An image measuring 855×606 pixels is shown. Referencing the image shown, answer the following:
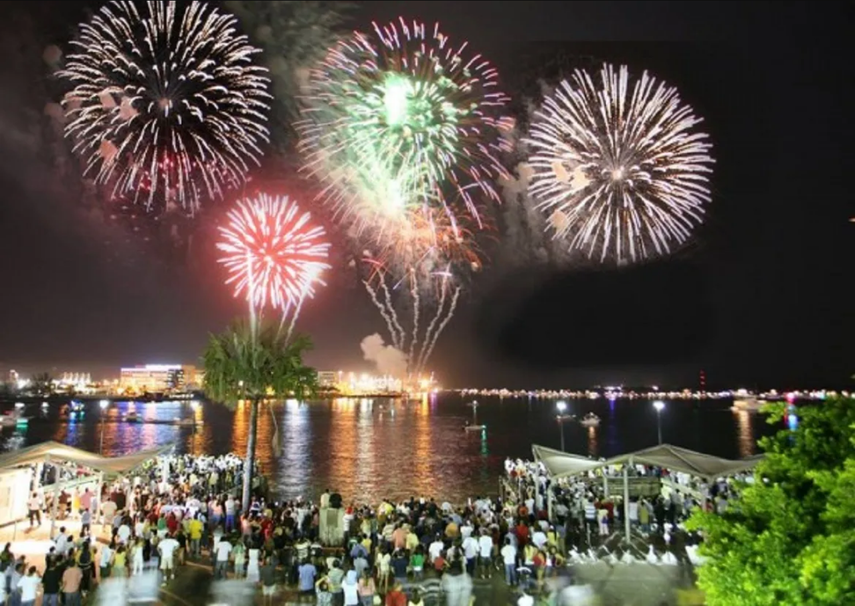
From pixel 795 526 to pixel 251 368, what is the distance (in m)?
23.5

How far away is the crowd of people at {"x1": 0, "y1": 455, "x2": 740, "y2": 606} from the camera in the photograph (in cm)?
1526

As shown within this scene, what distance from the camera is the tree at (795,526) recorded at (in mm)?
7520

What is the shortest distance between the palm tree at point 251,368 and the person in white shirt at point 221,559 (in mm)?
10048

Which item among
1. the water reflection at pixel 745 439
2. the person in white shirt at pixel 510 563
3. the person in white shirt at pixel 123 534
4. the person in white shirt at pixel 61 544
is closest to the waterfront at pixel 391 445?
the water reflection at pixel 745 439

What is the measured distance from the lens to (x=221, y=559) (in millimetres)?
17453

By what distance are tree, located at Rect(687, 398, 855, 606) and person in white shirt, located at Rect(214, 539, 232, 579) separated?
1318 centimetres

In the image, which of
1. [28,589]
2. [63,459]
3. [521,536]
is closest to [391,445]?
[63,459]

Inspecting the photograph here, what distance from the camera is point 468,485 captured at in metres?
54.2

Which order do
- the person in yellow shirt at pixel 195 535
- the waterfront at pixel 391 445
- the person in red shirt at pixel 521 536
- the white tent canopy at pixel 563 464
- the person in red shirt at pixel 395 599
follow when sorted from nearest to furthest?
the person in red shirt at pixel 395 599, the person in red shirt at pixel 521 536, the person in yellow shirt at pixel 195 535, the white tent canopy at pixel 563 464, the waterfront at pixel 391 445

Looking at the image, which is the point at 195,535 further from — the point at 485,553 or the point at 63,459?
the point at 485,553

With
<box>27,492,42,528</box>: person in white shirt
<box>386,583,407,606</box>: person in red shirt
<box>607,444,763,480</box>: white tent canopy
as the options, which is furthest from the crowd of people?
<box>607,444,763,480</box>: white tent canopy

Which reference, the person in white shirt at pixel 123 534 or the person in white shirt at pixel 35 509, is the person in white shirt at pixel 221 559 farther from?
the person in white shirt at pixel 35 509

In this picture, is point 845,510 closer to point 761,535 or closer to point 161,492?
point 761,535

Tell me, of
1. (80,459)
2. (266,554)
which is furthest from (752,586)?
(80,459)
